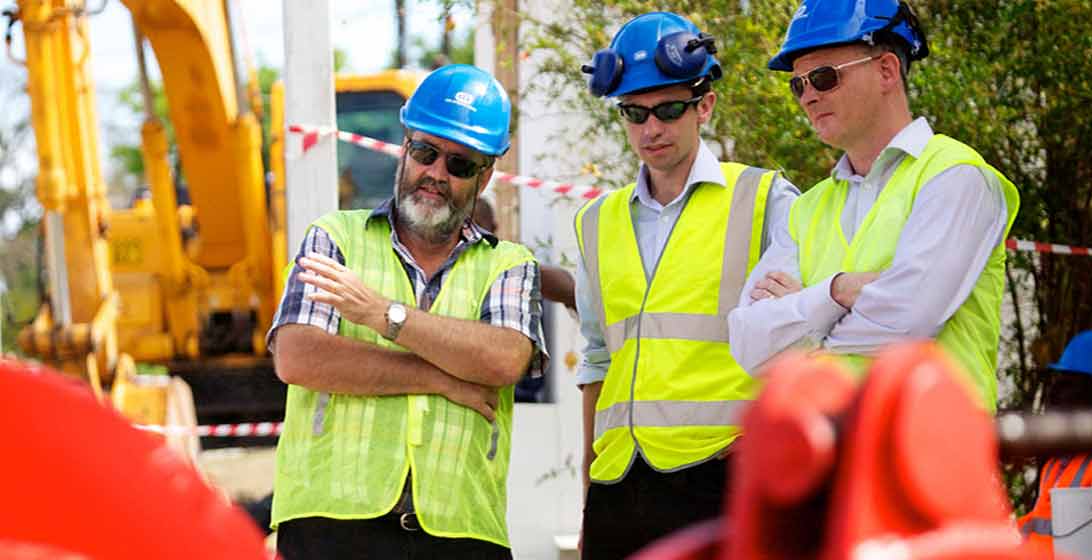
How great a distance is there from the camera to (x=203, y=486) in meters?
1.33

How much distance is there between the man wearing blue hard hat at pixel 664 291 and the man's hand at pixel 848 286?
1.32ft

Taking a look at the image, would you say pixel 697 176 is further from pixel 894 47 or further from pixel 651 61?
pixel 894 47

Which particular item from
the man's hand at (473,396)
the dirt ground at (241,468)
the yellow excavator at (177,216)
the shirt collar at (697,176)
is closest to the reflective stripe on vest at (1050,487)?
the shirt collar at (697,176)

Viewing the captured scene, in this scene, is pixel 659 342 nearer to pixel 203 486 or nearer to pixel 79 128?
pixel 203 486

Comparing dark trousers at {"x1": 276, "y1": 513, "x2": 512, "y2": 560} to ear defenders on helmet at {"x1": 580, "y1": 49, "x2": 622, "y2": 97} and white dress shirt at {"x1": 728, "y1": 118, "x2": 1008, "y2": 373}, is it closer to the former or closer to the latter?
white dress shirt at {"x1": 728, "y1": 118, "x2": 1008, "y2": 373}

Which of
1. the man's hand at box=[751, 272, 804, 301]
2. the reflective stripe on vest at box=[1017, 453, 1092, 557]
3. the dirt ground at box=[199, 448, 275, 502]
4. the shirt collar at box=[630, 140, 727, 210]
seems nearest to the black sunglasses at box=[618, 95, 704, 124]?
the shirt collar at box=[630, 140, 727, 210]

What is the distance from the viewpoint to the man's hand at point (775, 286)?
3.69 metres

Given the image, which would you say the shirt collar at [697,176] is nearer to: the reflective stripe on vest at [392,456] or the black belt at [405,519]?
the reflective stripe on vest at [392,456]

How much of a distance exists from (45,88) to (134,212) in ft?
16.3

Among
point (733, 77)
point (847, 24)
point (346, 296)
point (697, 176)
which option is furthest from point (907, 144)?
point (733, 77)

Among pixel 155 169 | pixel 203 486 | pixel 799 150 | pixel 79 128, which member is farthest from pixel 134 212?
pixel 203 486

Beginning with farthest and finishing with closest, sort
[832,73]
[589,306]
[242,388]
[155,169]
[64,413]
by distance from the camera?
[242,388] → [155,169] → [589,306] → [832,73] → [64,413]

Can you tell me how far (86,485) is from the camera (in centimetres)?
127

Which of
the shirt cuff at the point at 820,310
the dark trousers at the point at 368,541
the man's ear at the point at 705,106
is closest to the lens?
the shirt cuff at the point at 820,310
